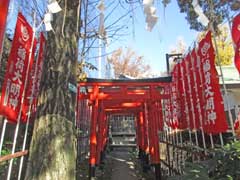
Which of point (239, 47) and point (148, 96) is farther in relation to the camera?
point (148, 96)

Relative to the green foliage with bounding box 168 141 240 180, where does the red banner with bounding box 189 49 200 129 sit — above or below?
above

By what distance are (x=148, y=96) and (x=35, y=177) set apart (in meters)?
4.90

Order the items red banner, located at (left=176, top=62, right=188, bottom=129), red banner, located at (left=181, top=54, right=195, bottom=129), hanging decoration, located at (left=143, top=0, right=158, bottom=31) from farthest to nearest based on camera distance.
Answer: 1. red banner, located at (left=176, top=62, right=188, bottom=129)
2. red banner, located at (left=181, top=54, right=195, bottom=129)
3. hanging decoration, located at (left=143, top=0, right=158, bottom=31)

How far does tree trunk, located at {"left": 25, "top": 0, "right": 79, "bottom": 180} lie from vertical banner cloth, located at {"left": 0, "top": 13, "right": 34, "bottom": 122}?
31 cm

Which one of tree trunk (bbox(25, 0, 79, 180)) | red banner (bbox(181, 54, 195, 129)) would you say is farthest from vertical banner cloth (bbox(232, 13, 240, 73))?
tree trunk (bbox(25, 0, 79, 180))

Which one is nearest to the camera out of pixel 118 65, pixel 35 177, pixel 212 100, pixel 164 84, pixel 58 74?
pixel 35 177

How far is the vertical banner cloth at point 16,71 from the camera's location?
7.82ft

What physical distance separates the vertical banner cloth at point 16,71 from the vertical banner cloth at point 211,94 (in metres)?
2.21

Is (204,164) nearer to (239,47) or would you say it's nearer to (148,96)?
(239,47)

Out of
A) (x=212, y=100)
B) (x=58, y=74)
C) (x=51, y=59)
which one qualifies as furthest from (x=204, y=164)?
(x=51, y=59)

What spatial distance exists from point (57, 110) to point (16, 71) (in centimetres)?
65

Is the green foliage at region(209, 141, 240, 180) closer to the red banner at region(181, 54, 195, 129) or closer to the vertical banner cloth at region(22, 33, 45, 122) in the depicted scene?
the red banner at region(181, 54, 195, 129)

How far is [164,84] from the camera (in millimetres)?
6348

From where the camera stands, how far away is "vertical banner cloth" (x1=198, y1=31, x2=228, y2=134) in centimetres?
290
